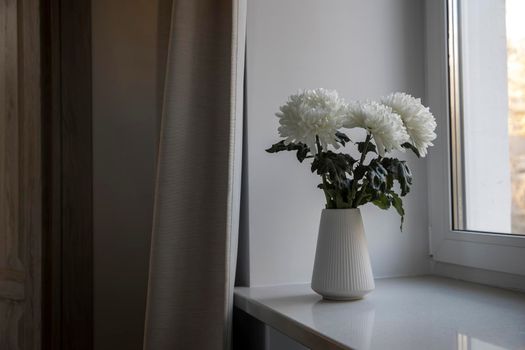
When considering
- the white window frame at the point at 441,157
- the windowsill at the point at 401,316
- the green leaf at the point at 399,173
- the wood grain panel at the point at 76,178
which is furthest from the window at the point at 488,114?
the wood grain panel at the point at 76,178

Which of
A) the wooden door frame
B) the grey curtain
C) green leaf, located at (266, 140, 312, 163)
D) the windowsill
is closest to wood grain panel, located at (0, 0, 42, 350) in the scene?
the wooden door frame

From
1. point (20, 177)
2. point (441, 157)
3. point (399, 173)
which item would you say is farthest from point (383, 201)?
point (20, 177)

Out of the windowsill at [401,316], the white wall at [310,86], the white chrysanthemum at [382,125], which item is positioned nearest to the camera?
the windowsill at [401,316]

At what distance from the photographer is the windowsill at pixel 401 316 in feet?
2.48

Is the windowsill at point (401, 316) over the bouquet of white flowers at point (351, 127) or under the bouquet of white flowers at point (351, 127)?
under

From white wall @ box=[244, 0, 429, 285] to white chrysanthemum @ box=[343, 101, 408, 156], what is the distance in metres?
0.29

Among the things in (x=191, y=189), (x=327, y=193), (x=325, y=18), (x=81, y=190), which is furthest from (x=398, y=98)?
(x=81, y=190)

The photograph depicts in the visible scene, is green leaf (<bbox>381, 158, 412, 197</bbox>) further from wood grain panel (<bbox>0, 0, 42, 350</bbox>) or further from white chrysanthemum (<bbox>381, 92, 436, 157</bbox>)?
wood grain panel (<bbox>0, 0, 42, 350</bbox>)

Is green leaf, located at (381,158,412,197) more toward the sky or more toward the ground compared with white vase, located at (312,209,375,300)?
more toward the sky

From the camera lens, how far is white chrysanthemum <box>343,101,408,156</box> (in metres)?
0.95

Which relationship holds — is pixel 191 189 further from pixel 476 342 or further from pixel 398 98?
pixel 476 342

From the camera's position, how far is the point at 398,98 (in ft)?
3.34

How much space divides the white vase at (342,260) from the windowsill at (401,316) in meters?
0.03

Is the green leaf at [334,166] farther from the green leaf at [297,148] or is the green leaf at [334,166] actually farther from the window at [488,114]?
the window at [488,114]
